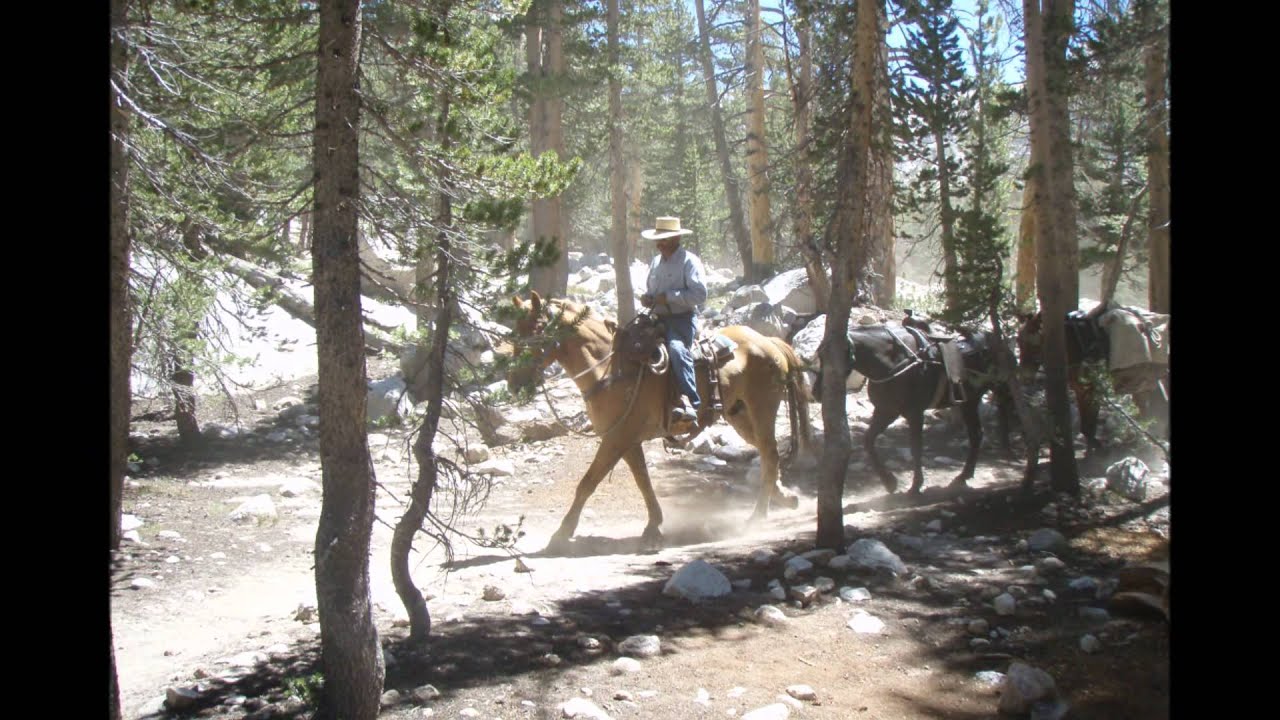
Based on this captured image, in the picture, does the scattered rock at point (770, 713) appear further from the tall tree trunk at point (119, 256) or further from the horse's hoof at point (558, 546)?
the tall tree trunk at point (119, 256)

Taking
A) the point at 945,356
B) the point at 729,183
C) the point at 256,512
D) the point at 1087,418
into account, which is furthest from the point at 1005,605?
the point at 729,183

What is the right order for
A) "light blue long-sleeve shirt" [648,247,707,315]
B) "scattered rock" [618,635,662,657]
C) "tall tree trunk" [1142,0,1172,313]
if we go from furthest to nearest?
"tall tree trunk" [1142,0,1172,313] → "light blue long-sleeve shirt" [648,247,707,315] → "scattered rock" [618,635,662,657]

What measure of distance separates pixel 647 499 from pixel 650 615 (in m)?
2.69

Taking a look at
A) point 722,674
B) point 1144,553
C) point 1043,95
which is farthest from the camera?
point 1043,95

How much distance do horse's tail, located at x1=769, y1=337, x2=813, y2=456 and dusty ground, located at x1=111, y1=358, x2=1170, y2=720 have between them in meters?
1.07

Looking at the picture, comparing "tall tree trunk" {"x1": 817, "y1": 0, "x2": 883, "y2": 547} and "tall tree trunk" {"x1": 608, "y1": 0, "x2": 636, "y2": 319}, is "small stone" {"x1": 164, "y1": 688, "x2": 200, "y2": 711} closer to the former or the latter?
"tall tree trunk" {"x1": 817, "y1": 0, "x2": 883, "y2": 547}

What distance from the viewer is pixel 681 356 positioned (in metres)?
10.1

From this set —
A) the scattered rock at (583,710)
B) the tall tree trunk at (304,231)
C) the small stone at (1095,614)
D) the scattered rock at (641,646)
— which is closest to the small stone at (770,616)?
the scattered rock at (641,646)

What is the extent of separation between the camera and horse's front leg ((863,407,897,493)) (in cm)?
1239

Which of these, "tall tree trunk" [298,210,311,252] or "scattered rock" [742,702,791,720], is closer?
"scattered rock" [742,702,791,720]

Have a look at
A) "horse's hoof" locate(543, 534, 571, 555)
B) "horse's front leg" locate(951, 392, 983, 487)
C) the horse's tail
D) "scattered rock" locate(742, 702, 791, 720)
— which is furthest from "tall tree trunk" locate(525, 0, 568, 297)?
"scattered rock" locate(742, 702, 791, 720)

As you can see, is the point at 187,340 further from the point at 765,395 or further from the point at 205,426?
the point at 765,395
